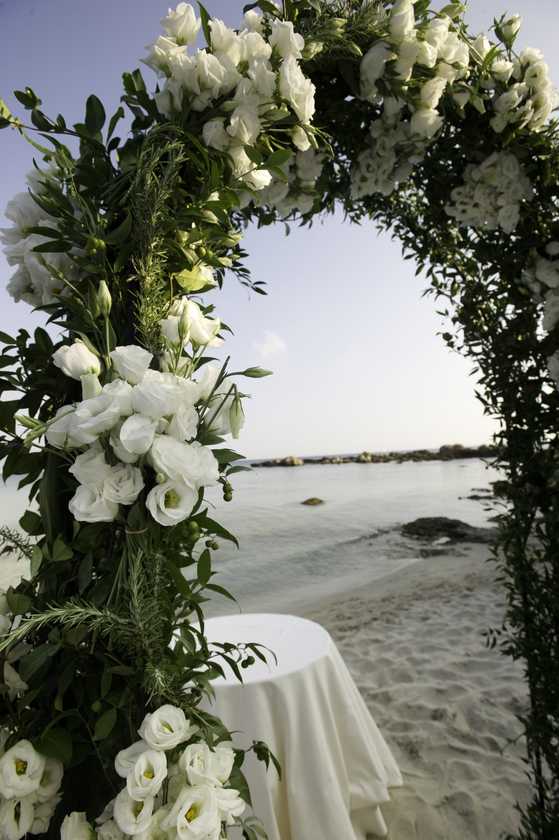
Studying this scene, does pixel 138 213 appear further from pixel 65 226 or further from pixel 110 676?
pixel 110 676

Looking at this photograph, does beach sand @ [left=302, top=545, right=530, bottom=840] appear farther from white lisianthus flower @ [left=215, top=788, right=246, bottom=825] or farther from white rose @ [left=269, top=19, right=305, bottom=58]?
white rose @ [left=269, top=19, right=305, bottom=58]

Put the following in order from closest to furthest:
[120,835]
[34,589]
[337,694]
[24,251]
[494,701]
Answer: [120,835], [34,589], [24,251], [337,694], [494,701]

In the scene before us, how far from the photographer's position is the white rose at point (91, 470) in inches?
34.6

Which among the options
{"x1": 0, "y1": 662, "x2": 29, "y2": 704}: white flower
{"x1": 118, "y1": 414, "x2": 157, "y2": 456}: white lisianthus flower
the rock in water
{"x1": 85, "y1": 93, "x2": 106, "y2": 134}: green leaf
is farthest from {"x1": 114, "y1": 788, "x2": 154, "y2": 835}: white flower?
the rock in water

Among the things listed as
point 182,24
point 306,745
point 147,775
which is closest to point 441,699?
point 306,745

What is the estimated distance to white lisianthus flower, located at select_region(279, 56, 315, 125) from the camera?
1.18 meters

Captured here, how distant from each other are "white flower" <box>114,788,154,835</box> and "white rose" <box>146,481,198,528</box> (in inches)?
17.6

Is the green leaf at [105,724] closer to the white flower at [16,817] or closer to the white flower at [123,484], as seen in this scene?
the white flower at [16,817]

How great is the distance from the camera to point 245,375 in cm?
102

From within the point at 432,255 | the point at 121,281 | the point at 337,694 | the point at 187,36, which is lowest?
the point at 337,694

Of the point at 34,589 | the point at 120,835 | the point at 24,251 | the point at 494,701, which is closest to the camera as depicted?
the point at 120,835

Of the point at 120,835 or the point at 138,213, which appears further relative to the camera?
the point at 138,213

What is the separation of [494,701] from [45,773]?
2.81 m

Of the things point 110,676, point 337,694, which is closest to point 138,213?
point 110,676
